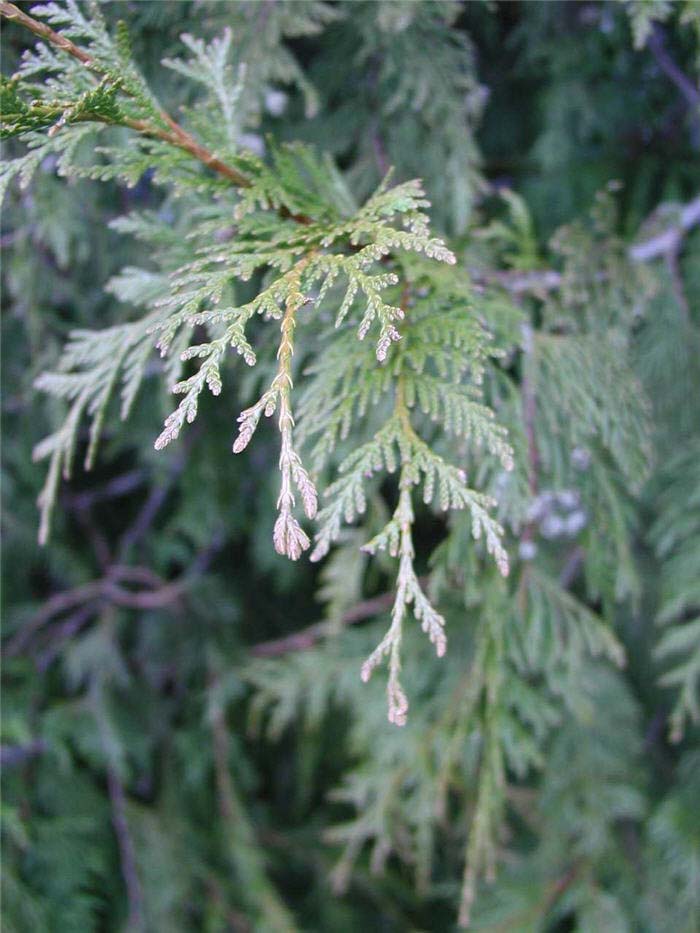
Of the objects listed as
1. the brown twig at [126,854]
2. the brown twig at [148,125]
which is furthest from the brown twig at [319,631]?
the brown twig at [148,125]

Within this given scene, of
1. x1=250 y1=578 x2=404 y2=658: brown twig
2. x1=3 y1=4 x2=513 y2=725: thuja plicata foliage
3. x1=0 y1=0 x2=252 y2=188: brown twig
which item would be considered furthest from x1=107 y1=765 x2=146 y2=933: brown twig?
x1=0 y1=0 x2=252 y2=188: brown twig

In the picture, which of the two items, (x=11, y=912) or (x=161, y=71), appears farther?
(x=11, y=912)

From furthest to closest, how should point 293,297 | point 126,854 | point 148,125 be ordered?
point 126,854
point 148,125
point 293,297

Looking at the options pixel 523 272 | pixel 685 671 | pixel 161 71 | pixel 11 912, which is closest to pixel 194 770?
pixel 11 912

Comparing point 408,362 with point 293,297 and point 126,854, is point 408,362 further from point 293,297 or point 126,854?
point 126,854

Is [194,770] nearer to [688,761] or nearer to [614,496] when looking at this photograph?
[688,761]

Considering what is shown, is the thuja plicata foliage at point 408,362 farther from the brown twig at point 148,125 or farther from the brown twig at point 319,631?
the brown twig at point 319,631

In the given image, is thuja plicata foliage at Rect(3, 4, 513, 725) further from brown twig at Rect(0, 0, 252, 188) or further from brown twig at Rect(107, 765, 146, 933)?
brown twig at Rect(107, 765, 146, 933)

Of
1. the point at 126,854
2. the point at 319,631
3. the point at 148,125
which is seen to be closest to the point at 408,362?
the point at 148,125
